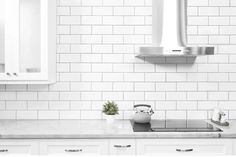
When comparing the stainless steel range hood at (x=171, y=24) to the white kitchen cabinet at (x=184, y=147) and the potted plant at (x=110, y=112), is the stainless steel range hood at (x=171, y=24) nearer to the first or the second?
the potted plant at (x=110, y=112)

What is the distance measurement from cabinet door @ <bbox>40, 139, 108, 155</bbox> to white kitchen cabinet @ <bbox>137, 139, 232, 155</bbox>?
1.04 feet

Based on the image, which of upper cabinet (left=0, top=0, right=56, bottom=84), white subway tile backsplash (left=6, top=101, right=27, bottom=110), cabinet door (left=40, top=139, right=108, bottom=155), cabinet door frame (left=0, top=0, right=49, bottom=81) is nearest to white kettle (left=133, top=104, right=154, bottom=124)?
cabinet door (left=40, top=139, right=108, bottom=155)

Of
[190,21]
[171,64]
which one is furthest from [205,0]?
[171,64]

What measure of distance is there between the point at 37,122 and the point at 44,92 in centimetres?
34

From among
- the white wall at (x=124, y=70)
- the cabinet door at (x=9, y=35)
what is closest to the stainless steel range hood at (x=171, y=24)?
the white wall at (x=124, y=70)

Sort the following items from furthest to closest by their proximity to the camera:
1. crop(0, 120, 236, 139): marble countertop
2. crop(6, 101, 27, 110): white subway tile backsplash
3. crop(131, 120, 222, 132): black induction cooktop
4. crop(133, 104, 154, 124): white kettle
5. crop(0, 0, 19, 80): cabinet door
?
1. crop(6, 101, 27, 110): white subway tile backsplash
2. crop(133, 104, 154, 124): white kettle
3. crop(0, 0, 19, 80): cabinet door
4. crop(131, 120, 222, 132): black induction cooktop
5. crop(0, 120, 236, 139): marble countertop

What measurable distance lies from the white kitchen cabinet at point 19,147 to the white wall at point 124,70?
2.33ft

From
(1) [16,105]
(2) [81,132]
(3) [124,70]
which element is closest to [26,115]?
(1) [16,105]

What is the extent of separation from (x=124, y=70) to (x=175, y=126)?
0.79 meters

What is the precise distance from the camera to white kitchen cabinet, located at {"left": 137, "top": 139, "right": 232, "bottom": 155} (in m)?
2.91

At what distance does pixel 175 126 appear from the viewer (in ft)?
10.7

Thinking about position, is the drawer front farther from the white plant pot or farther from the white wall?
the white wall

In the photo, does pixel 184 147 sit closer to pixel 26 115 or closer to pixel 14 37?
pixel 26 115

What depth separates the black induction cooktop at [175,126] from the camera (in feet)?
9.90
